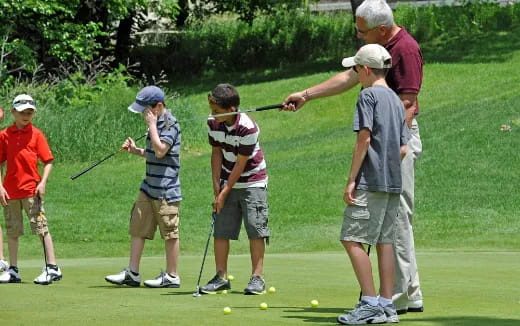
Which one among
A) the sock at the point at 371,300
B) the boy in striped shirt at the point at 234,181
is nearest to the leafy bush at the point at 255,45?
the boy in striped shirt at the point at 234,181

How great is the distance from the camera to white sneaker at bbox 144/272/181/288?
9.41 meters

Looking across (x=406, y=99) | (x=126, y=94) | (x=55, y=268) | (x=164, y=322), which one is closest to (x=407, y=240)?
(x=406, y=99)

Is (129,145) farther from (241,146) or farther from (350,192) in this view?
(350,192)

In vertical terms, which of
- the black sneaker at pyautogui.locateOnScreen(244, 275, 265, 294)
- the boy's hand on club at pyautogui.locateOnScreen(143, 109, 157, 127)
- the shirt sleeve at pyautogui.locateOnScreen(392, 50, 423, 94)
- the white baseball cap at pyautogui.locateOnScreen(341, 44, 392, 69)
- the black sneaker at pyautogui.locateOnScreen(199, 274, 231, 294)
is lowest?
the black sneaker at pyautogui.locateOnScreen(199, 274, 231, 294)

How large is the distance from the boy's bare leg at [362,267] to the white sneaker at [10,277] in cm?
374

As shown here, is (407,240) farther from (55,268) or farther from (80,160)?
(80,160)

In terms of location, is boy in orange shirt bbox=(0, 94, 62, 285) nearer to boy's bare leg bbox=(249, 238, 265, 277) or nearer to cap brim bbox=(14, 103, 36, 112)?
cap brim bbox=(14, 103, 36, 112)

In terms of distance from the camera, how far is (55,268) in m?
9.82

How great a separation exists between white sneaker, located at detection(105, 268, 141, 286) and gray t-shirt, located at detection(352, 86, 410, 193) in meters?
3.03

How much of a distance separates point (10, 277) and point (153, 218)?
130 cm

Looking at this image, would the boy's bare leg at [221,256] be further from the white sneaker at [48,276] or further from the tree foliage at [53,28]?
the tree foliage at [53,28]

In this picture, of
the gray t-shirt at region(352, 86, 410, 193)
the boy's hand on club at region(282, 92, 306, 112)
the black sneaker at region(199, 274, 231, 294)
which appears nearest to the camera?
the gray t-shirt at region(352, 86, 410, 193)

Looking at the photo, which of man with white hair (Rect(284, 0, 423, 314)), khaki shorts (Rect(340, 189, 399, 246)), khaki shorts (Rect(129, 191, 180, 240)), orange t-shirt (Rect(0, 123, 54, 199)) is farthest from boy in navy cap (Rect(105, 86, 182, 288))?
khaki shorts (Rect(340, 189, 399, 246))

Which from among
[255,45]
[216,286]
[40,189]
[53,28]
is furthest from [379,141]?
[255,45]
